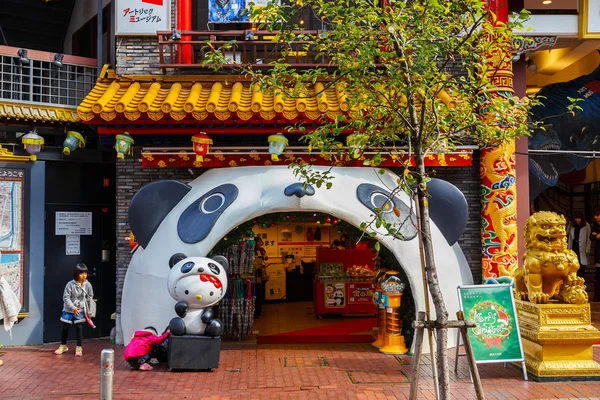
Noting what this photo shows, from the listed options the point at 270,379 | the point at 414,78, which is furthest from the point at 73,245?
the point at 414,78

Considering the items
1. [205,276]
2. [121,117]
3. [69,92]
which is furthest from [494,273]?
[69,92]

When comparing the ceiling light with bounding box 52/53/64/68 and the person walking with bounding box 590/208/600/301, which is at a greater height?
the ceiling light with bounding box 52/53/64/68

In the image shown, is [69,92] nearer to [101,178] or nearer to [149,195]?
[101,178]

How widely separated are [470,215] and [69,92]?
797 cm

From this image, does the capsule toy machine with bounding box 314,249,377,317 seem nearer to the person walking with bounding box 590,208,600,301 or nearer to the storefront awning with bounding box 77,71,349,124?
the storefront awning with bounding box 77,71,349,124

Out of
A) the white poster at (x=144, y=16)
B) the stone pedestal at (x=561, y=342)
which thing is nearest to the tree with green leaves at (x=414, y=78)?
the stone pedestal at (x=561, y=342)

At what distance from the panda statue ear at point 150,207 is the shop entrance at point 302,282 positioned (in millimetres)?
1093

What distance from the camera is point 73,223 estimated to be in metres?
11.7

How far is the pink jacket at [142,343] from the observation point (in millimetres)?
8938

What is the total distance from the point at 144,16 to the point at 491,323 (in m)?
8.02

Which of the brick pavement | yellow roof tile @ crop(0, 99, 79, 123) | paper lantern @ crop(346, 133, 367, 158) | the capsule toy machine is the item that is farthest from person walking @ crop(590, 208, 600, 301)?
yellow roof tile @ crop(0, 99, 79, 123)

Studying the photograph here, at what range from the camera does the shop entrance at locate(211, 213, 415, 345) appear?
35.2ft

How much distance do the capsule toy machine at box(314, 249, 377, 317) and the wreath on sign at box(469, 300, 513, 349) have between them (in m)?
4.47

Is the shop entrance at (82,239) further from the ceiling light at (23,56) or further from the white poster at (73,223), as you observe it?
the ceiling light at (23,56)
